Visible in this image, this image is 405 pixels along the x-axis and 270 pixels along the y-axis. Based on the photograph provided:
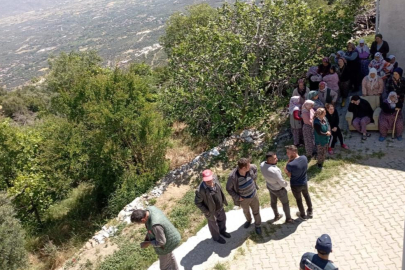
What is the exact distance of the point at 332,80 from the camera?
9.42 metres

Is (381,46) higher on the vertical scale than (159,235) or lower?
Result: higher

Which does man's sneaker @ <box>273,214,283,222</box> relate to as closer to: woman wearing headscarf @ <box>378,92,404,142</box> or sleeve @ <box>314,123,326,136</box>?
sleeve @ <box>314,123,326,136</box>

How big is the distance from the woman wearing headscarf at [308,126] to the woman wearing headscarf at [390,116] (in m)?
1.99

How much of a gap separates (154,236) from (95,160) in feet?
26.8

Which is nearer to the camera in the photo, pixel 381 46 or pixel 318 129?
pixel 318 129

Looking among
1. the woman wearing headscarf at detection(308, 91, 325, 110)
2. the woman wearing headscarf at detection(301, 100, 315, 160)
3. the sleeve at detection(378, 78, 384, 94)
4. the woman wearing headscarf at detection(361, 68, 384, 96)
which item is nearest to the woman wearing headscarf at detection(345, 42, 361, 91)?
the woman wearing headscarf at detection(361, 68, 384, 96)

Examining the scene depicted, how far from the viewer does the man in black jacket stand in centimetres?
881

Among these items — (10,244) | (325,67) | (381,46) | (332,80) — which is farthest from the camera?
(381,46)

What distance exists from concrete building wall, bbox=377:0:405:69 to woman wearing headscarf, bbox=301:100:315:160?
Result: 4904mm

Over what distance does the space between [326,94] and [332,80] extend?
0.77 meters

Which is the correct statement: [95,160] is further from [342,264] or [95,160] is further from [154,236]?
[342,264]

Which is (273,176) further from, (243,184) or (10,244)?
(10,244)

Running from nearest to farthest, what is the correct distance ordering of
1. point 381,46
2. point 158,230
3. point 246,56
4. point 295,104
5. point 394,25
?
point 158,230 < point 295,104 < point 381,46 < point 394,25 < point 246,56

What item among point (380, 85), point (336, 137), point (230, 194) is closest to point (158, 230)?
point (230, 194)
